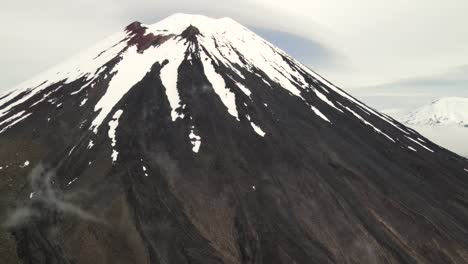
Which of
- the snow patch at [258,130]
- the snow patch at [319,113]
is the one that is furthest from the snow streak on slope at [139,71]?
the snow patch at [319,113]

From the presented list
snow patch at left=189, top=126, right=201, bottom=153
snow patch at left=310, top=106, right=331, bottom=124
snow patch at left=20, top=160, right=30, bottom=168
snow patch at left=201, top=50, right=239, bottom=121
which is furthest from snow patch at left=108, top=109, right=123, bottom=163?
snow patch at left=310, top=106, right=331, bottom=124

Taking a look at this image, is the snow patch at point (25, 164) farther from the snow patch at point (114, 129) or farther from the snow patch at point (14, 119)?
the snow patch at point (14, 119)

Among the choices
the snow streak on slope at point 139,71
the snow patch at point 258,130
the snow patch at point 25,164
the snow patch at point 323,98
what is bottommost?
the snow patch at point 323,98

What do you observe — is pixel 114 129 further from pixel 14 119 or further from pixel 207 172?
pixel 14 119

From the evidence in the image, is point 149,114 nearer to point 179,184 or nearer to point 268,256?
point 179,184

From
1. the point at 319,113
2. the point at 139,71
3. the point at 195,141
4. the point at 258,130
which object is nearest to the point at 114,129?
the point at 195,141

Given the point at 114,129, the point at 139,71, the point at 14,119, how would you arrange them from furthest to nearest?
the point at 139,71, the point at 14,119, the point at 114,129

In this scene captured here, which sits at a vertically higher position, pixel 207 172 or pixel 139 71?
pixel 139 71

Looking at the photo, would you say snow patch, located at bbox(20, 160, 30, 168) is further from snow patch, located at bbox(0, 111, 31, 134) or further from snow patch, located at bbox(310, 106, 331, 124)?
snow patch, located at bbox(310, 106, 331, 124)

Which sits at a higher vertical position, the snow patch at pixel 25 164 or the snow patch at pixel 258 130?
the snow patch at pixel 25 164
